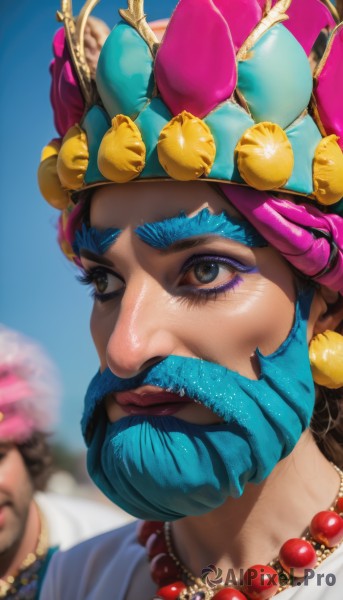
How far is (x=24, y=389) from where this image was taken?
3.74 metres

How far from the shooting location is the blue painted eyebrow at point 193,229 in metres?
2.22

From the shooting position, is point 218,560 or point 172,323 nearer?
point 172,323

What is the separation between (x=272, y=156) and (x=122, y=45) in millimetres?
528

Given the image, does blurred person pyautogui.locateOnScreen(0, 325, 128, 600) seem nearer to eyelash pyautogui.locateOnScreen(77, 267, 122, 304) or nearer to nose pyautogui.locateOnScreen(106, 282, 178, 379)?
eyelash pyautogui.locateOnScreen(77, 267, 122, 304)

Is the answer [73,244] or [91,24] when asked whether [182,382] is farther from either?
[91,24]

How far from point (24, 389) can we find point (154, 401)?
163cm

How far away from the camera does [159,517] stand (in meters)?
2.30

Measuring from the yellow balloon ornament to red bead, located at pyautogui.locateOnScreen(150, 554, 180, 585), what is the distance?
74 centimetres

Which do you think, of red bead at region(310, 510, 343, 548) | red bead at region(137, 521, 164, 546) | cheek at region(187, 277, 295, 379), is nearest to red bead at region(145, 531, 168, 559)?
red bead at region(137, 521, 164, 546)

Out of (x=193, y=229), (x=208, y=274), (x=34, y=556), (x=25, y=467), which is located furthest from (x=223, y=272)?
(x=34, y=556)

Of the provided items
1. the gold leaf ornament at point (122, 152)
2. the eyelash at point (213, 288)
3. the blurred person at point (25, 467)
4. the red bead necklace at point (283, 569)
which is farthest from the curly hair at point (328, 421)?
the blurred person at point (25, 467)

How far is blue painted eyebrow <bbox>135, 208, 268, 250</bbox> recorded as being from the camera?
2221mm

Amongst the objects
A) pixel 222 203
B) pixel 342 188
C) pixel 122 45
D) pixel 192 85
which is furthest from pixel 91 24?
pixel 342 188

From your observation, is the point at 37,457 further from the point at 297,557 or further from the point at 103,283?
the point at 297,557
